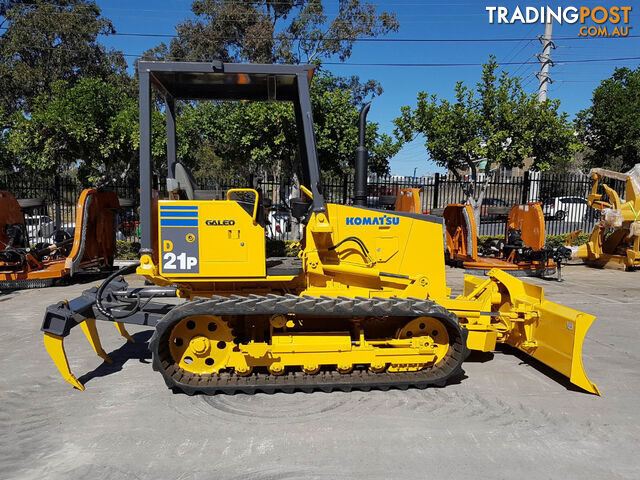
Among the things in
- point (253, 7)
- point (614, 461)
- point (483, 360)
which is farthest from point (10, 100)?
point (614, 461)

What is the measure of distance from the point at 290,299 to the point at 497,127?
11.4m

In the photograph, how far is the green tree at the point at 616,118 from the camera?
60.0ft

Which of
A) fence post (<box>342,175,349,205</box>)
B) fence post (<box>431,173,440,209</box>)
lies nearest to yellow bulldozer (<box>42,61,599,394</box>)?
fence post (<box>342,175,349,205</box>)

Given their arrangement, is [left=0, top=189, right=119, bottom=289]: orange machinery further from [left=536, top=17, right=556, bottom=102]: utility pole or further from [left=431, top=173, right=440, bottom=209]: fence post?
[left=536, top=17, right=556, bottom=102]: utility pole

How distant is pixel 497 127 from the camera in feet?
43.4

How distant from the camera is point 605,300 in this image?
27.5ft

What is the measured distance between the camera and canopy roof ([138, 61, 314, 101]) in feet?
12.8

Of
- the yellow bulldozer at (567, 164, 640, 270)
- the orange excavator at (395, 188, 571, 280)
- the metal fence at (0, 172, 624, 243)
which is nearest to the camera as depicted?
the orange excavator at (395, 188, 571, 280)

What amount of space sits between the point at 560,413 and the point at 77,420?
3.98 m

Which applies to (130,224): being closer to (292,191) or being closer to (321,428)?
(292,191)

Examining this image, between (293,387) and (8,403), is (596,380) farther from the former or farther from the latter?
(8,403)

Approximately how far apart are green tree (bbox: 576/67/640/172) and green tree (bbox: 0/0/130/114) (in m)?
23.8

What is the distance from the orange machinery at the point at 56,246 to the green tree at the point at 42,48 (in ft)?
51.7

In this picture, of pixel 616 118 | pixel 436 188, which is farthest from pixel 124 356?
pixel 616 118
